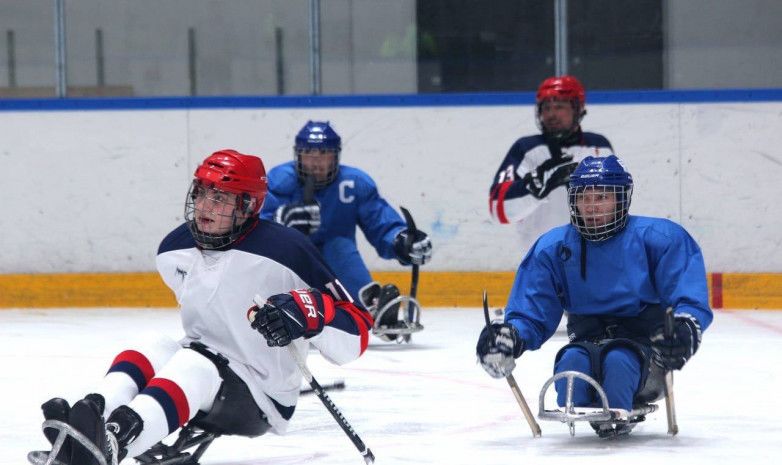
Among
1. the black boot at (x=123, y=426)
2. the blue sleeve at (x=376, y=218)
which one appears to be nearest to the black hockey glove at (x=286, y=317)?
the black boot at (x=123, y=426)

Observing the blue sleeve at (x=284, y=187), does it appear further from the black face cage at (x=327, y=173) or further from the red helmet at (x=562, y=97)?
the red helmet at (x=562, y=97)

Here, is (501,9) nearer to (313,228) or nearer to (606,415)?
(313,228)

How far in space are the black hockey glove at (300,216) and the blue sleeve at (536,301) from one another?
8.23 feet

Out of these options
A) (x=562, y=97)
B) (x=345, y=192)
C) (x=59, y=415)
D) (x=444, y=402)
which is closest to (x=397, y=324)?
(x=345, y=192)

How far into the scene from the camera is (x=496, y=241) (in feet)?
27.6

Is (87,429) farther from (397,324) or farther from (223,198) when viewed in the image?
(397,324)

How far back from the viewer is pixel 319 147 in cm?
653

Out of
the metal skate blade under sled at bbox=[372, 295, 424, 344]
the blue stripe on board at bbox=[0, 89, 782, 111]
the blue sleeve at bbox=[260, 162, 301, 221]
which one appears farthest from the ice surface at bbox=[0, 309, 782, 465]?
the blue stripe on board at bbox=[0, 89, 782, 111]

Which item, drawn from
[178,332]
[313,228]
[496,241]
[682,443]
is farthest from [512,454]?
[496,241]

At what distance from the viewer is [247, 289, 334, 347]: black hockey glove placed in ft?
11.0

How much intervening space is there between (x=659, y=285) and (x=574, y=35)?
4624mm

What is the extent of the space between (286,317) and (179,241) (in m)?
0.48

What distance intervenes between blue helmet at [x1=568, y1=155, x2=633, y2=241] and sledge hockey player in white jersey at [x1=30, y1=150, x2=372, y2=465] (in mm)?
715

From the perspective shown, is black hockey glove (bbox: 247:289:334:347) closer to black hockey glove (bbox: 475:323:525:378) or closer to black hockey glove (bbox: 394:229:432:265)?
black hockey glove (bbox: 475:323:525:378)
